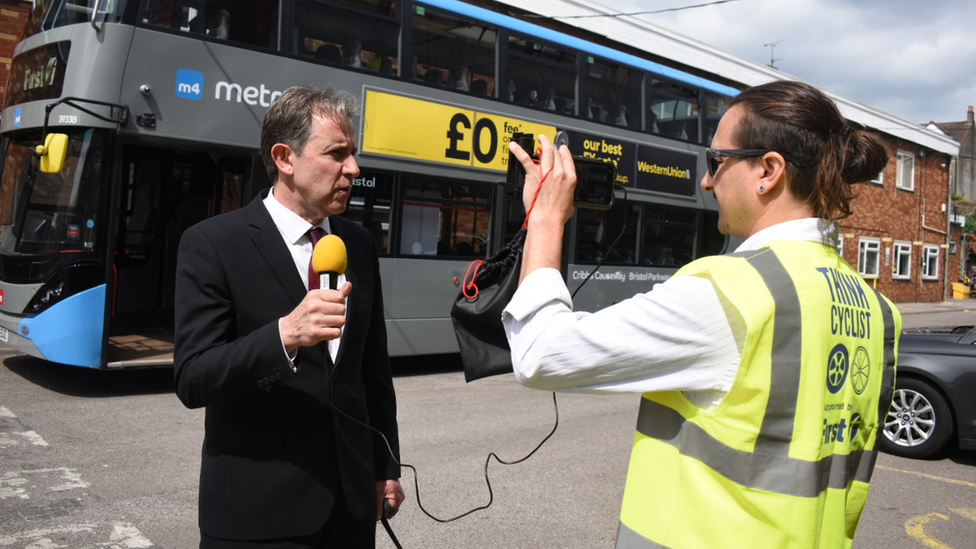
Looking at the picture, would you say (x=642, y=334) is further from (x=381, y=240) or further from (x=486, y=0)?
(x=486, y=0)

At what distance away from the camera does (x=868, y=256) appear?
87.6 ft

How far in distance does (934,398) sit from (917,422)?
0.88ft

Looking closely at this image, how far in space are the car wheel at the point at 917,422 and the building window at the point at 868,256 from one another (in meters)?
21.6

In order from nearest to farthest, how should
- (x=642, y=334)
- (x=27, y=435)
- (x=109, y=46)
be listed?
(x=642, y=334) < (x=27, y=435) < (x=109, y=46)

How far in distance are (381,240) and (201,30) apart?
2983 mm

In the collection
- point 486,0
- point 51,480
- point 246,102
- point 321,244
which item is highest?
point 486,0

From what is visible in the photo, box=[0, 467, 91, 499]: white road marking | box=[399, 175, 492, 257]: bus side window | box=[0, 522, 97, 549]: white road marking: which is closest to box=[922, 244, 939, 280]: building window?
box=[399, 175, 492, 257]: bus side window

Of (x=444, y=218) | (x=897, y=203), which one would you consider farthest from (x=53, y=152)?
(x=897, y=203)

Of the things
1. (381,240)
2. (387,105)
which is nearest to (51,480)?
(381,240)

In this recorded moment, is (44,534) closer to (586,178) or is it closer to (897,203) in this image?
(586,178)

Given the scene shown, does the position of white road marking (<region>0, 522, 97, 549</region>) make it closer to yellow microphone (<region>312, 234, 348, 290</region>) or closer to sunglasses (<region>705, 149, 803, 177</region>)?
yellow microphone (<region>312, 234, 348, 290</region>)

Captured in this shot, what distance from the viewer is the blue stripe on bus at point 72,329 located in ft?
22.0

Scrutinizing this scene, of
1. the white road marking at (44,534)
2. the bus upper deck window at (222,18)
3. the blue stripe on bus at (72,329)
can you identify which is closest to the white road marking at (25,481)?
the white road marking at (44,534)

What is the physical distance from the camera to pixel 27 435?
5484 mm
